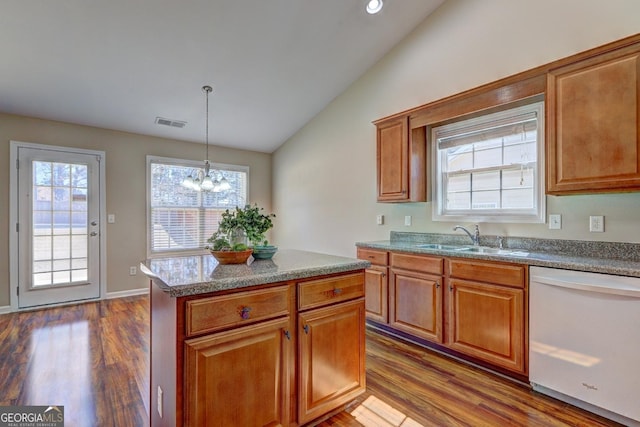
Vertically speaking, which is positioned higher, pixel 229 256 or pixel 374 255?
pixel 229 256

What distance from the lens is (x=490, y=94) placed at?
2.69 m

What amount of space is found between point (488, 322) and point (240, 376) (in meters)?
1.89

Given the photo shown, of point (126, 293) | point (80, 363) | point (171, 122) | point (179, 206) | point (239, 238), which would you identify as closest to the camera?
point (239, 238)

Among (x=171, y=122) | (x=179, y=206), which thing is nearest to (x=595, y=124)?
(x=171, y=122)

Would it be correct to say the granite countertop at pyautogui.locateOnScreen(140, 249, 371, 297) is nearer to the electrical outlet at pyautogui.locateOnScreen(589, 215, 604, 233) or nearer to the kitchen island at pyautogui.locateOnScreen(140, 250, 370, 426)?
the kitchen island at pyautogui.locateOnScreen(140, 250, 370, 426)

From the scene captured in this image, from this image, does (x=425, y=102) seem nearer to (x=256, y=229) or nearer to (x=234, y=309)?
(x=256, y=229)

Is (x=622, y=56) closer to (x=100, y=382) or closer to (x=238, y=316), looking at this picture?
(x=238, y=316)

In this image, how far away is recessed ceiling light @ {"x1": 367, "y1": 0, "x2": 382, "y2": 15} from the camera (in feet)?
9.97

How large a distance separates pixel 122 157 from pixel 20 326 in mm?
2361

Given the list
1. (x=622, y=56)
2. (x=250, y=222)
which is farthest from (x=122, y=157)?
(x=622, y=56)

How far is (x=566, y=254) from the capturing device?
7.99 ft

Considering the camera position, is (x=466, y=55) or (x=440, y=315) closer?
(x=440, y=315)

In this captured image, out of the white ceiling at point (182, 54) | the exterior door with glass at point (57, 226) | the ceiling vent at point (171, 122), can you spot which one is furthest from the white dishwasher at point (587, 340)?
the exterior door with glass at point (57, 226)

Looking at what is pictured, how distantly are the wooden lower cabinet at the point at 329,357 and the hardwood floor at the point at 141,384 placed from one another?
0.16 m
